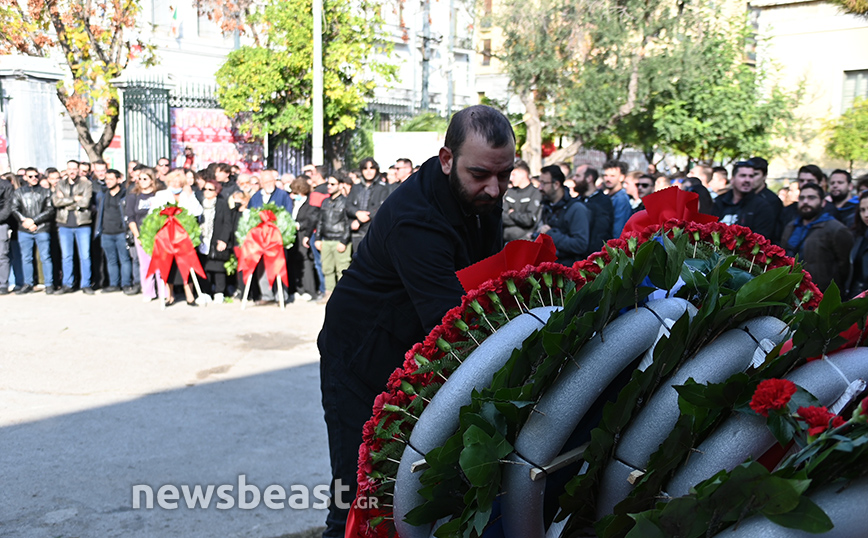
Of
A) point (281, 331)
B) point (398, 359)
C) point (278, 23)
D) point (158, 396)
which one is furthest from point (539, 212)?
point (278, 23)

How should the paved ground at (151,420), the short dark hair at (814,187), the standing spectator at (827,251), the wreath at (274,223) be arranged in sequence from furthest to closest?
the wreath at (274,223) → the short dark hair at (814,187) → the standing spectator at (827,251) → the paved ground at (151,420)

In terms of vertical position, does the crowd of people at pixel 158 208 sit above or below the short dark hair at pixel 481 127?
below

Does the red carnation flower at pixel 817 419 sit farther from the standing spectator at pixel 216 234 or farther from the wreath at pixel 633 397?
the standing spectator at pixel 216 234

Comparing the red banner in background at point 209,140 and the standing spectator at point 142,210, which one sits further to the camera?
the red banner in background at point 209,140

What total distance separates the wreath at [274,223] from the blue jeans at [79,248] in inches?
100.0

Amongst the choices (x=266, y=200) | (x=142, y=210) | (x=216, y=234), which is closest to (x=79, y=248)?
(x=142, y=210)

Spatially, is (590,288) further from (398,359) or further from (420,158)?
(420,158)

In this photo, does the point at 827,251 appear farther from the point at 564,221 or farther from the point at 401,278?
the point at 401,278

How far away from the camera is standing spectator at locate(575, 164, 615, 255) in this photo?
859cm

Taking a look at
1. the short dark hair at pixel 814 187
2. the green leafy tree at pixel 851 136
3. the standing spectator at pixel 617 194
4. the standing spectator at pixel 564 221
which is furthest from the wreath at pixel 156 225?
the green leafy tree at pixel 851 136

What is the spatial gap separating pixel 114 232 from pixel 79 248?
1.85 feet

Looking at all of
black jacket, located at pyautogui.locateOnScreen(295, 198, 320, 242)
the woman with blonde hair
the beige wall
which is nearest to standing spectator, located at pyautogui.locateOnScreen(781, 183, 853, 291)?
black jacket, located at pyautogui.locateOnScreen(295, 198, 320, 242)

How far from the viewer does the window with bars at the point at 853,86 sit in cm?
2491

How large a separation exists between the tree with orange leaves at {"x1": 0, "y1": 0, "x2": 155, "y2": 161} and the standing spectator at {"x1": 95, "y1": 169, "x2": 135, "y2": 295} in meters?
5.56
